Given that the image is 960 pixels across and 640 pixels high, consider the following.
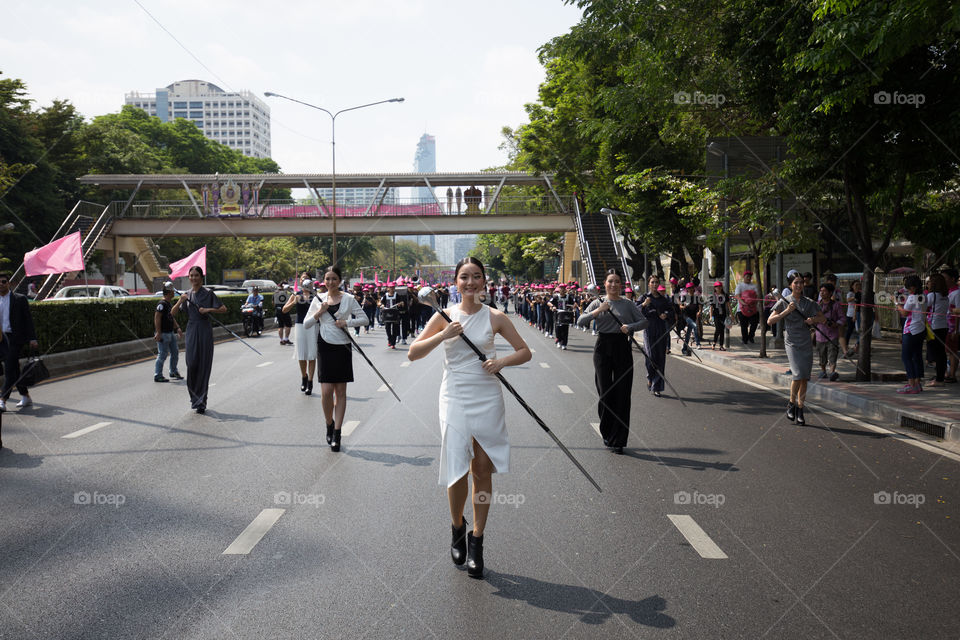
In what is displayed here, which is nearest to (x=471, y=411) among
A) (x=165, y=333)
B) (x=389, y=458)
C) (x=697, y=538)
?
(x=697, y=538)

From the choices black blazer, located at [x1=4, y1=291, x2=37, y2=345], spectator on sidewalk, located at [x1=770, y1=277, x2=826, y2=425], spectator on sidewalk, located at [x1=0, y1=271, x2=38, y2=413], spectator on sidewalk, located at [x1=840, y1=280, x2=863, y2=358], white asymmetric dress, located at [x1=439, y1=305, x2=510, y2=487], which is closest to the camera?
white asymmetric dress, located at [x1=439, y1=305, x2=510, y2=487]

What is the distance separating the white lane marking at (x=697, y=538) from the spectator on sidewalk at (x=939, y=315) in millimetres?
9235

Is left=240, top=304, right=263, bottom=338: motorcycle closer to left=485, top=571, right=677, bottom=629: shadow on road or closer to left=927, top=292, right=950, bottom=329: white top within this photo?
left=927, top=292, right=950, bottom=329: white top

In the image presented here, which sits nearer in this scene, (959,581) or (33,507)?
(959,581)

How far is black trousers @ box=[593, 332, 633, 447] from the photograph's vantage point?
790 cm

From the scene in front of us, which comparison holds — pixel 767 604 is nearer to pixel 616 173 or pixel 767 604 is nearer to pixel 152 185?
pixel 616 173

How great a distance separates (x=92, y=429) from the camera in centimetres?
919

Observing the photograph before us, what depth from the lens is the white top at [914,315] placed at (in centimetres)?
1191

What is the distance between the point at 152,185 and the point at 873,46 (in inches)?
1938

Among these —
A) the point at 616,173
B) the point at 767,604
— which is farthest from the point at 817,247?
the point at 767,604

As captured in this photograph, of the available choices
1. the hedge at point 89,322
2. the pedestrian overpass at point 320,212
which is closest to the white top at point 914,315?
the hedge at point 89,322

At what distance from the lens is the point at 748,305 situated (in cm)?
2162

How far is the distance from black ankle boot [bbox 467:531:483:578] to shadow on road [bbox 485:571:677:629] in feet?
0.23

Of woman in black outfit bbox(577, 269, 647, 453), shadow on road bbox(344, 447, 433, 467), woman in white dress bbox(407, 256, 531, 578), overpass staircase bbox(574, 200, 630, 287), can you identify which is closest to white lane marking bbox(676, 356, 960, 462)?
woman in black outfit bbox(577, 269, 647, 453)
